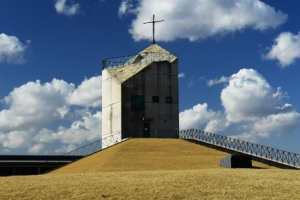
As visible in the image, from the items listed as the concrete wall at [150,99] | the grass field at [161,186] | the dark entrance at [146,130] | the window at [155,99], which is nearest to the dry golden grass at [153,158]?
the grass field at [161,186]

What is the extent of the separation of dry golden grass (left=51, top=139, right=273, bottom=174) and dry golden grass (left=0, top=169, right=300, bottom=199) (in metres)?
6.71

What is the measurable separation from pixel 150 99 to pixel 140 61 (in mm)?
5172

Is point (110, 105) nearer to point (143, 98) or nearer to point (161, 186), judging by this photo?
point (143, 98)

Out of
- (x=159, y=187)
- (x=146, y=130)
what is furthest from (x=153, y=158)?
(x=146, y=130)

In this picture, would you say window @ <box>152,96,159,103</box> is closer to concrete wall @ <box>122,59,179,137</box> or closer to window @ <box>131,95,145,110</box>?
concrete wall @ <box>122,59,179,137</box>

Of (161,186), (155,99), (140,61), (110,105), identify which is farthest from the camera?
(140,61)

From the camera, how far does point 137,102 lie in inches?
2004

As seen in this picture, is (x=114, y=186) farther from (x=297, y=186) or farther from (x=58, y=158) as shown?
(x=58, y=158)

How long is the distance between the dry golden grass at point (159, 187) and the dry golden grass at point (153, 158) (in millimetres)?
6707

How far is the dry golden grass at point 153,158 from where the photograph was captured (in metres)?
32.0

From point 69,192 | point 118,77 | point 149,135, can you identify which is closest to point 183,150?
point 149,135

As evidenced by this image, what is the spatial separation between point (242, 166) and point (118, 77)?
24.1 meters

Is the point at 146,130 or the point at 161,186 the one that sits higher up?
the point at 146,130

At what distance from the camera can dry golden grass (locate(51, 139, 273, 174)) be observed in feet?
105
